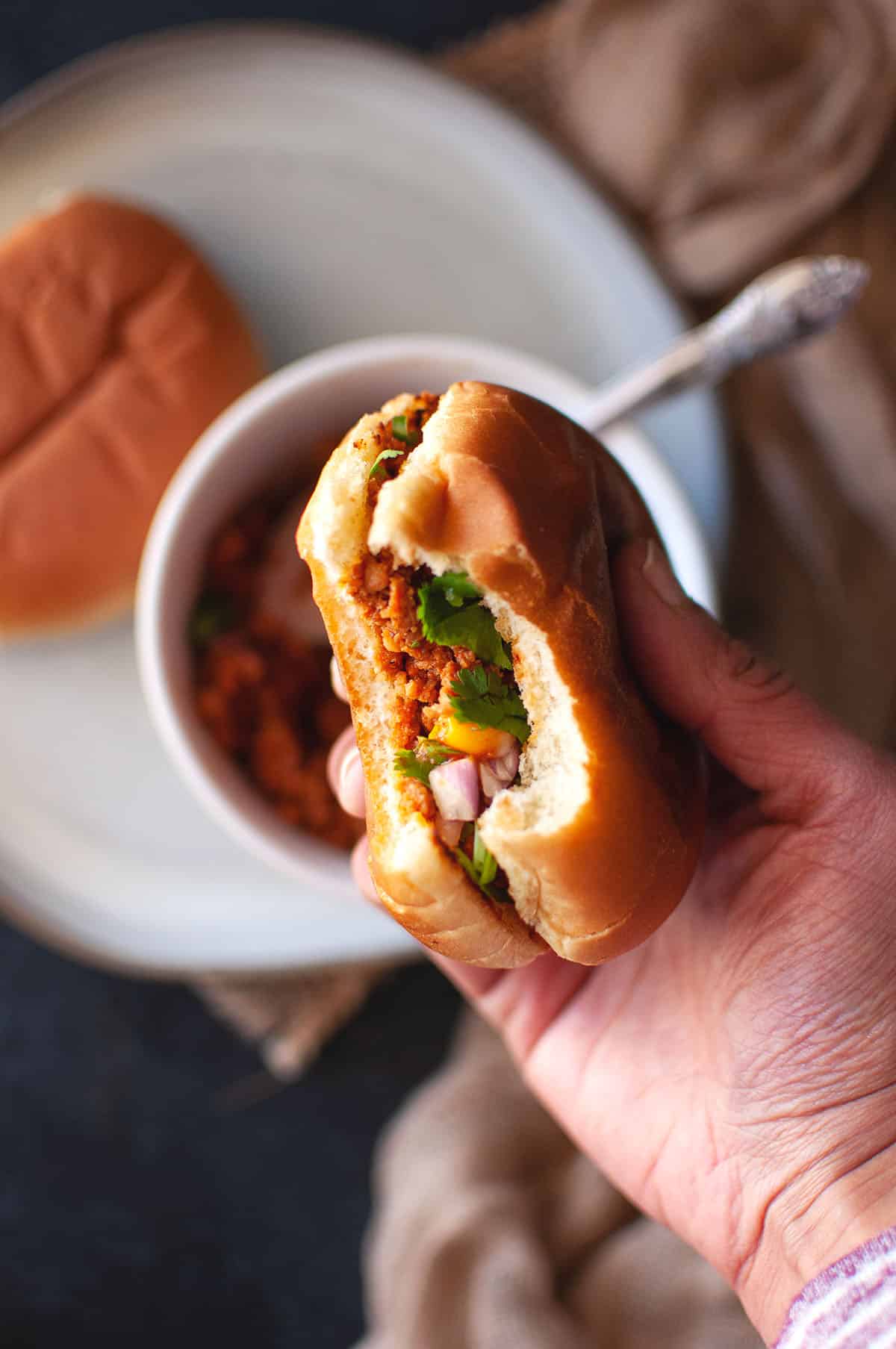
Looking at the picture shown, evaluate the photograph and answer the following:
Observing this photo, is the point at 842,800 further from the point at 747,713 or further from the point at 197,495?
the point at 197,495

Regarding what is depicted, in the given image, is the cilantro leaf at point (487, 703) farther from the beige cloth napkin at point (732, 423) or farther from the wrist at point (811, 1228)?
the beige cloth napkin at point (732, 423)

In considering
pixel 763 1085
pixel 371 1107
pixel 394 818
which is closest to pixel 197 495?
pixel 394 818

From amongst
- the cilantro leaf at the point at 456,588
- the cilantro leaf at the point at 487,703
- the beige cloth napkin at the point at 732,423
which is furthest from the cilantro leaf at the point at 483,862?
the beige cloth napkin at the point at 732,423

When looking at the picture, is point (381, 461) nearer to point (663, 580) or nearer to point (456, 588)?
point (456, 588)

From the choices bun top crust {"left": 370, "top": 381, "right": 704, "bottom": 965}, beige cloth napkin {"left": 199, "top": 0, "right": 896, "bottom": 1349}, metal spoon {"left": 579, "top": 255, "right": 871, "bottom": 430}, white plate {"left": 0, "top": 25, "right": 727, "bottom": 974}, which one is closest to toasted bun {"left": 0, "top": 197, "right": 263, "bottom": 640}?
white plate {"left": 0, "top": 25, "right": 727, "bottom": 974}

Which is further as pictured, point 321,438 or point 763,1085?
point 321,438

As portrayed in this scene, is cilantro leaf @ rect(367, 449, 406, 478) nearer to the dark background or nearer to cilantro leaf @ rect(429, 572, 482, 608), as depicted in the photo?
cilantro leaf @ rect(429, 572, 482, 608)

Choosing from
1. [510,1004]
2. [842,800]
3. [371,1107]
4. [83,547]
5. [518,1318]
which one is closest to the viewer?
[842,800]
